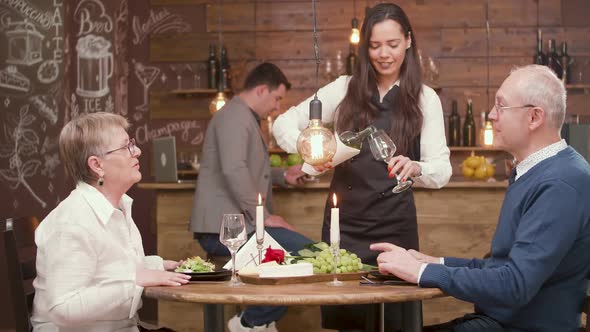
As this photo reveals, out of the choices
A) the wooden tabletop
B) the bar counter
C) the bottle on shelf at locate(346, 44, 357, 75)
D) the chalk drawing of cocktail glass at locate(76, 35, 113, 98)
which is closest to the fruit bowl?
the bar counter

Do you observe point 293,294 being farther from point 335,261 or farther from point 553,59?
point 553,59

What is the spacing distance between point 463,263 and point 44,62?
3.89 m

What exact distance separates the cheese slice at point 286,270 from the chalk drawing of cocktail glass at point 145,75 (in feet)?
17.2

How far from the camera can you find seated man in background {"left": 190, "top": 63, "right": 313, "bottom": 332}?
440 centimetres

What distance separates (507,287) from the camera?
2.18 metres

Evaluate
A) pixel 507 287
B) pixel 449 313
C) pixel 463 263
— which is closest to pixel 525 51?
pixel 449 313

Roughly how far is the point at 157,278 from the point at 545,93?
1.24 m

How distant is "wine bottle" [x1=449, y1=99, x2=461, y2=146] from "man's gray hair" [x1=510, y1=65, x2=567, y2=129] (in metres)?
4.87

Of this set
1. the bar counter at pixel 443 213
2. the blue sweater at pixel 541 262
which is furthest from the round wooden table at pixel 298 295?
the bar counter at pixel 443 213

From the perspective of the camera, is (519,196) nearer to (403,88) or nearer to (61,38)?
(403,88)

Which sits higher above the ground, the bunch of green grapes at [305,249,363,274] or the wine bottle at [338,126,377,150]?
the wine bottle at [338,126,377,150]

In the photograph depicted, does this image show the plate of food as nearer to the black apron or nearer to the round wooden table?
the round wooden table

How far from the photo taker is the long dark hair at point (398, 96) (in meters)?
3.23

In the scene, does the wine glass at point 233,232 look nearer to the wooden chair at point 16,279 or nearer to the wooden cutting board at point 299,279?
the wooden cutting board at point 299,279
